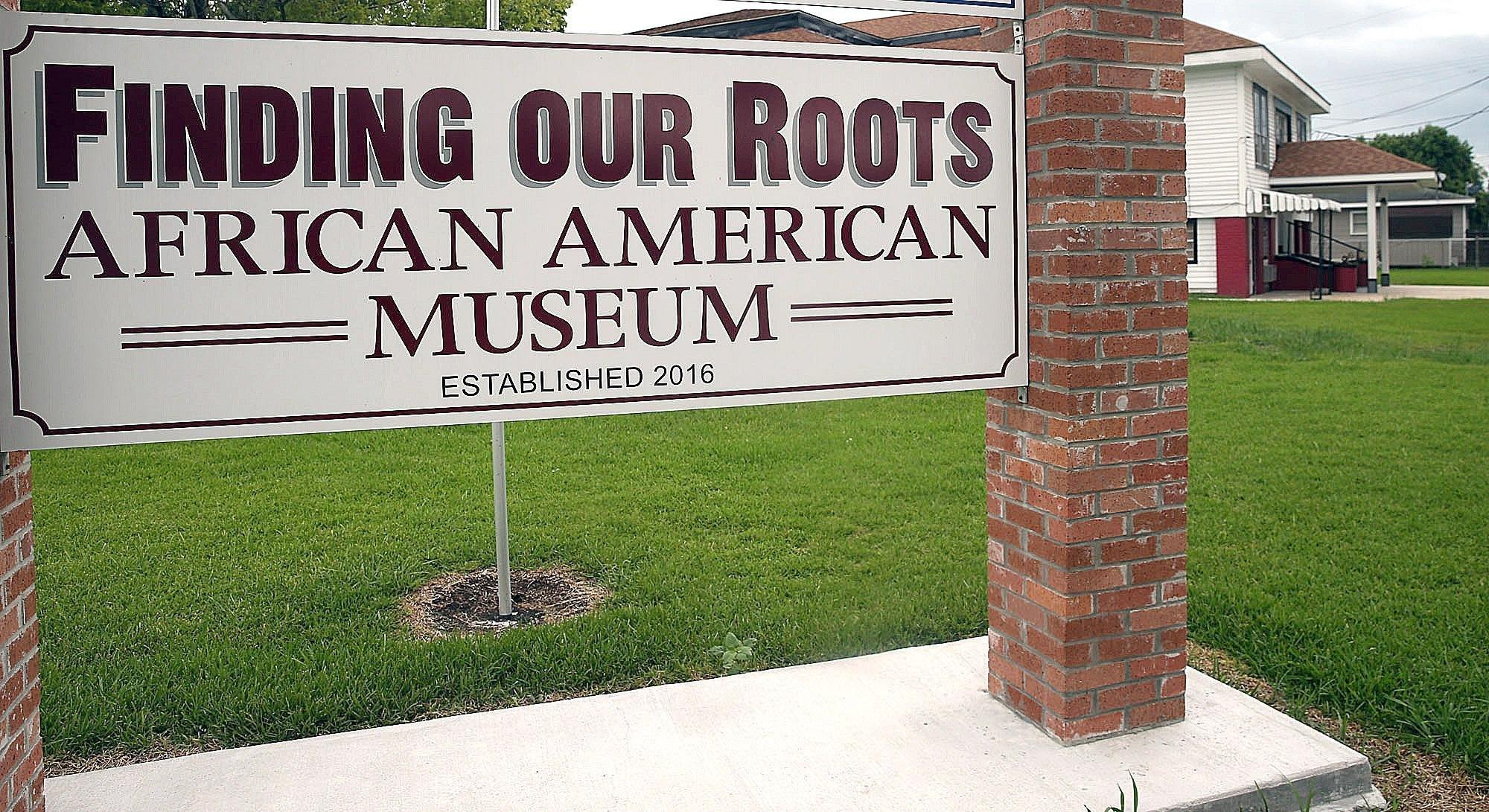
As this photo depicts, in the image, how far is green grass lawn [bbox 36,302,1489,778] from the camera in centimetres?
452

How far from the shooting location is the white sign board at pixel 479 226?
2.98 meters

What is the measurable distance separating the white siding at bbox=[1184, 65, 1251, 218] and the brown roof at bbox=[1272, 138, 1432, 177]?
3.30 m

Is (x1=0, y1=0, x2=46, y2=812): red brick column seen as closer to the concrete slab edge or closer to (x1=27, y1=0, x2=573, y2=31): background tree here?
the concrete slab edge

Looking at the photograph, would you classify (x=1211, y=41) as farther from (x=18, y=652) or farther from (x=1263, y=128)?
(x=18, y=652)

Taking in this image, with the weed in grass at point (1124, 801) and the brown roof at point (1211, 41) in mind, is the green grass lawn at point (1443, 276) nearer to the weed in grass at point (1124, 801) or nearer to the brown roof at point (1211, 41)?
the brown roof at point (1211, 41)

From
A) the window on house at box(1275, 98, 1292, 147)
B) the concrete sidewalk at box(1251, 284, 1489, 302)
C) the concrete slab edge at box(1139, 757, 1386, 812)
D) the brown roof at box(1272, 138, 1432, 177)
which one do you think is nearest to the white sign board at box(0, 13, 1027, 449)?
the concrete slab edge at box(1139, 757, 1386, 812)

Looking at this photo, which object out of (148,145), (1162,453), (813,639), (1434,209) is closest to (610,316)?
(148,145)

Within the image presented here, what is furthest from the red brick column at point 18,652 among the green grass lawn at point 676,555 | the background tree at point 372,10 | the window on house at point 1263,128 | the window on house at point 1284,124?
the window on house at point 1284,124

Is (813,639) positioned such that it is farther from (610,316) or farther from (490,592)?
(610,316)

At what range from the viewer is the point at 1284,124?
3209 centimetres

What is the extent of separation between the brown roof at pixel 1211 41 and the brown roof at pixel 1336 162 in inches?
170

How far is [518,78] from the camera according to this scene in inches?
131

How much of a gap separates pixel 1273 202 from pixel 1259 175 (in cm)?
204

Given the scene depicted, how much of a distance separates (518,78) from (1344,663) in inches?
140
